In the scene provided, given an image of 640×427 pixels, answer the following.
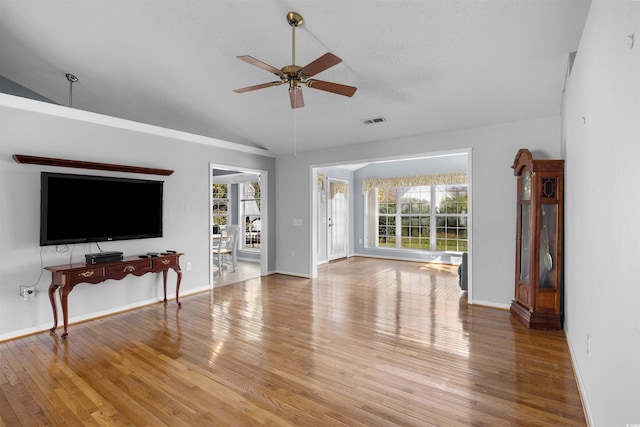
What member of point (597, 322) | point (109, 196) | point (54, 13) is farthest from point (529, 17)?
point (109, 196)

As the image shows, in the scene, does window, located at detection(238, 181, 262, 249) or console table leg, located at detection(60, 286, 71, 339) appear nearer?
console table leg, located at detection(60, 286, 71, 339)

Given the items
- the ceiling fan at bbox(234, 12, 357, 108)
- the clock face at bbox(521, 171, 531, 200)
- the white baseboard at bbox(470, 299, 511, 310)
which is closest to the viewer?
the ceiling fan at bbox(234, 12, 357, 108)

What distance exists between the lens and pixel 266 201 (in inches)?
267

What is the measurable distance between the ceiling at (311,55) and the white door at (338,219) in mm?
3558

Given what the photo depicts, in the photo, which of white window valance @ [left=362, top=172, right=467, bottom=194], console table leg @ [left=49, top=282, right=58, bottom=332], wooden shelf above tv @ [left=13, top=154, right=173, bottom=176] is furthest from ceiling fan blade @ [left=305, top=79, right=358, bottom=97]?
white window valance @ [left=362, top=172, right=467, bottom=194]

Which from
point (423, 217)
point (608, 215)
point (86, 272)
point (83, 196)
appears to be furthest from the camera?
point (423, 217)

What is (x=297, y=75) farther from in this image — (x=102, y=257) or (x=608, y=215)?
(x=102, y=257)

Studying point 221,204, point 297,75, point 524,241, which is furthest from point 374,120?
point 221,204

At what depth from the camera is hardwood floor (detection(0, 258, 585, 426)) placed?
2.18 metres

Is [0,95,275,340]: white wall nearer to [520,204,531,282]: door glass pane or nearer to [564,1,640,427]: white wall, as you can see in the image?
[520,204,531,282]: door glass pane

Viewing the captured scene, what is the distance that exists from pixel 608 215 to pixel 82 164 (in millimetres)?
4853

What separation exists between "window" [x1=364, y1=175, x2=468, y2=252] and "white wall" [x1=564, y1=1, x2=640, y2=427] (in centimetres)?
557

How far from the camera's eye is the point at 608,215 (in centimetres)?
161

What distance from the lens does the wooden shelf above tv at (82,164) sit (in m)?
3.53
